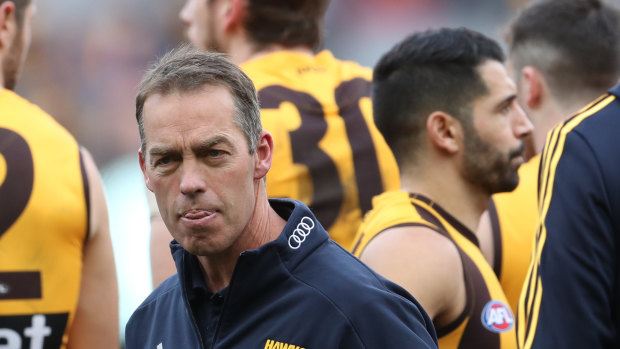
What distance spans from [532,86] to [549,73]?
0.11 m

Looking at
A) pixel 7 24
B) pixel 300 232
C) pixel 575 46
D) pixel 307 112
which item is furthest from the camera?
pixel 575 46

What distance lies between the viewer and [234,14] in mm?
4219

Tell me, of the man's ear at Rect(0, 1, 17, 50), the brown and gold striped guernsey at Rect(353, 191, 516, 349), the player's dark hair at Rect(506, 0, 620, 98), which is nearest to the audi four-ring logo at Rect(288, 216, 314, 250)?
the brown and gold striped guernsey at Rect(353, 191, 516, 349)

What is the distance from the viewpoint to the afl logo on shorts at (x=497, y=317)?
3.07m

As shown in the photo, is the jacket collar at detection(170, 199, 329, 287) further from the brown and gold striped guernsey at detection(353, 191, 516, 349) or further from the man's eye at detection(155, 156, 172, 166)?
the brown and gold striped guernsey at detection(353, 191, 516, 349)

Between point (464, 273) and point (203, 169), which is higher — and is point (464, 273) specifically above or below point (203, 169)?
below

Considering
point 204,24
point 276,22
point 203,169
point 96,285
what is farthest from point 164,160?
point 204,24

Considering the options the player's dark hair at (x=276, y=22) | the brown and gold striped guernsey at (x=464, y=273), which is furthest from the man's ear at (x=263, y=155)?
the player's dark hair at (x=276, y=22)

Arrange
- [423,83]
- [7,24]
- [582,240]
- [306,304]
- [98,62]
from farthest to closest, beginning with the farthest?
[98,62] < [7,24] < [423,83] < [582,240] < [306,304]

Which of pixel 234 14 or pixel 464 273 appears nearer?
pixel 464 273

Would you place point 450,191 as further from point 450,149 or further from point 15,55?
point 15,55

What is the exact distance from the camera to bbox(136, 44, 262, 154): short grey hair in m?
2.26

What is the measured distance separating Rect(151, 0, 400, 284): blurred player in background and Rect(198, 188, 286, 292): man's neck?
1362mm

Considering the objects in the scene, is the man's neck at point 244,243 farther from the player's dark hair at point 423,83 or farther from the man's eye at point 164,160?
the player's dark hair at point 423,83
